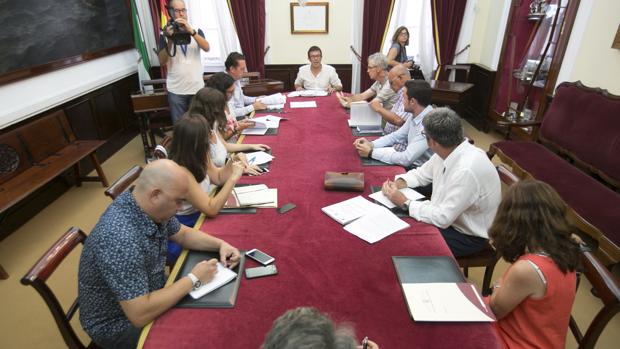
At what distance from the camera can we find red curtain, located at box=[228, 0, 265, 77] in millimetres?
5348

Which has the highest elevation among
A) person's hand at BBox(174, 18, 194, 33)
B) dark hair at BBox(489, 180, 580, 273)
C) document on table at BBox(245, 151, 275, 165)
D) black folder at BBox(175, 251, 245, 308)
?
person's hand at BBox(174, 18, 194, 33)

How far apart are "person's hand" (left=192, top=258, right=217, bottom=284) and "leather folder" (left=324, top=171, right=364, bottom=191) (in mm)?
891


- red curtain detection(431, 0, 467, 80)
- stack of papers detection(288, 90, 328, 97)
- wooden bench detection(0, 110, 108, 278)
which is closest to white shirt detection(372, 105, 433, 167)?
stack of papers detection(288, 90, 328, 97)

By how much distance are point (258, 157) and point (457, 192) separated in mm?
1346

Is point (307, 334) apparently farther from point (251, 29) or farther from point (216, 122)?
point (251, 29)

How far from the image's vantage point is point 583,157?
3152 millimetres

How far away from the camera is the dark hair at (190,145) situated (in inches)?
74.9

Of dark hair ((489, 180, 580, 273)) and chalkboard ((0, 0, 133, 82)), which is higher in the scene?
chalkboard ((0, 0, 133, 82))

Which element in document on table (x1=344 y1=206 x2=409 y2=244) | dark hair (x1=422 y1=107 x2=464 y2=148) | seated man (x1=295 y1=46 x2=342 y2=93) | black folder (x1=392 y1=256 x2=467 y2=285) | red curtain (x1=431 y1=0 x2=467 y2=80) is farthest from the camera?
red curtain (x1=431 y1=0 x2=467 y2=80)

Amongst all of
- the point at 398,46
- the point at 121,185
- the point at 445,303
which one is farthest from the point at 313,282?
the point at 398,46

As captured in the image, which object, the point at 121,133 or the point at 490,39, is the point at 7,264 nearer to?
the point at 121,133

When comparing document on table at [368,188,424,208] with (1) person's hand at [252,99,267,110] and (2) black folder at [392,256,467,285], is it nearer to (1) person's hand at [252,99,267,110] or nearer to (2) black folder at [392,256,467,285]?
(2) black folder at [392,256,467,285]

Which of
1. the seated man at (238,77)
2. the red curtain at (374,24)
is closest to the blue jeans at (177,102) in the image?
the seated man at (238,77)

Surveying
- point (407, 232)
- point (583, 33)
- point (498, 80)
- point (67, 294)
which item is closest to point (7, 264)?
point (67, 294)
